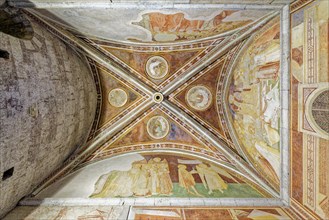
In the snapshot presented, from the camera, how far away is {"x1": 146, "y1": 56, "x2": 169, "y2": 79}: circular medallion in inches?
291

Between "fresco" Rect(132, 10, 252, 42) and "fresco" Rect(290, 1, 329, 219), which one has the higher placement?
"fresco" Rect(132, 10, 252, 42)

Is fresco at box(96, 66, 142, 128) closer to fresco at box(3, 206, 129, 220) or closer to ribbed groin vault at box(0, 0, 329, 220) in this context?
ribbed groin vault at box(0, 0, 329, 220)

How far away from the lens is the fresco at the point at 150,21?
183 inches

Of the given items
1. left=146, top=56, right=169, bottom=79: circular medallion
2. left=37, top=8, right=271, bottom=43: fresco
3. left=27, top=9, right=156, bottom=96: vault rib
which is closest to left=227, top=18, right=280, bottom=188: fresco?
left=37, top=8, right=271, bottom=43: fresco

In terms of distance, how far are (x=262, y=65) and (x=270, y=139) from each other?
1736mm

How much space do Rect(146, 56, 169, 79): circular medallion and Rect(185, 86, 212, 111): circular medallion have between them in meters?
1.15

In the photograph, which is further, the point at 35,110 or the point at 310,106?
the point at 35,110

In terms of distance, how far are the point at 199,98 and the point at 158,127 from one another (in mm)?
1779

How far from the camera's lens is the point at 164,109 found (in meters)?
7.56

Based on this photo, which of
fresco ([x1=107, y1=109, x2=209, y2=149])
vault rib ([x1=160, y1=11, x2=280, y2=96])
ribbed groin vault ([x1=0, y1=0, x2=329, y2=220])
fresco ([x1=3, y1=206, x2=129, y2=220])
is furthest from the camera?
fresco ([x1=107, y1=109, x2=209, y2=149])

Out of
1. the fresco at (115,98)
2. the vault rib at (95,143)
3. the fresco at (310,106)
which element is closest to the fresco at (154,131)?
the vault rib at (95,143)

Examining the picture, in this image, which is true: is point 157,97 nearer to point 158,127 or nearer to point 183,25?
point 158,127

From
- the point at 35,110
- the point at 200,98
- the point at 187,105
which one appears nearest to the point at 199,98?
the point at 200,98

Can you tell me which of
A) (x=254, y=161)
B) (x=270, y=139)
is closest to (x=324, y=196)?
(x=270, y=139)
